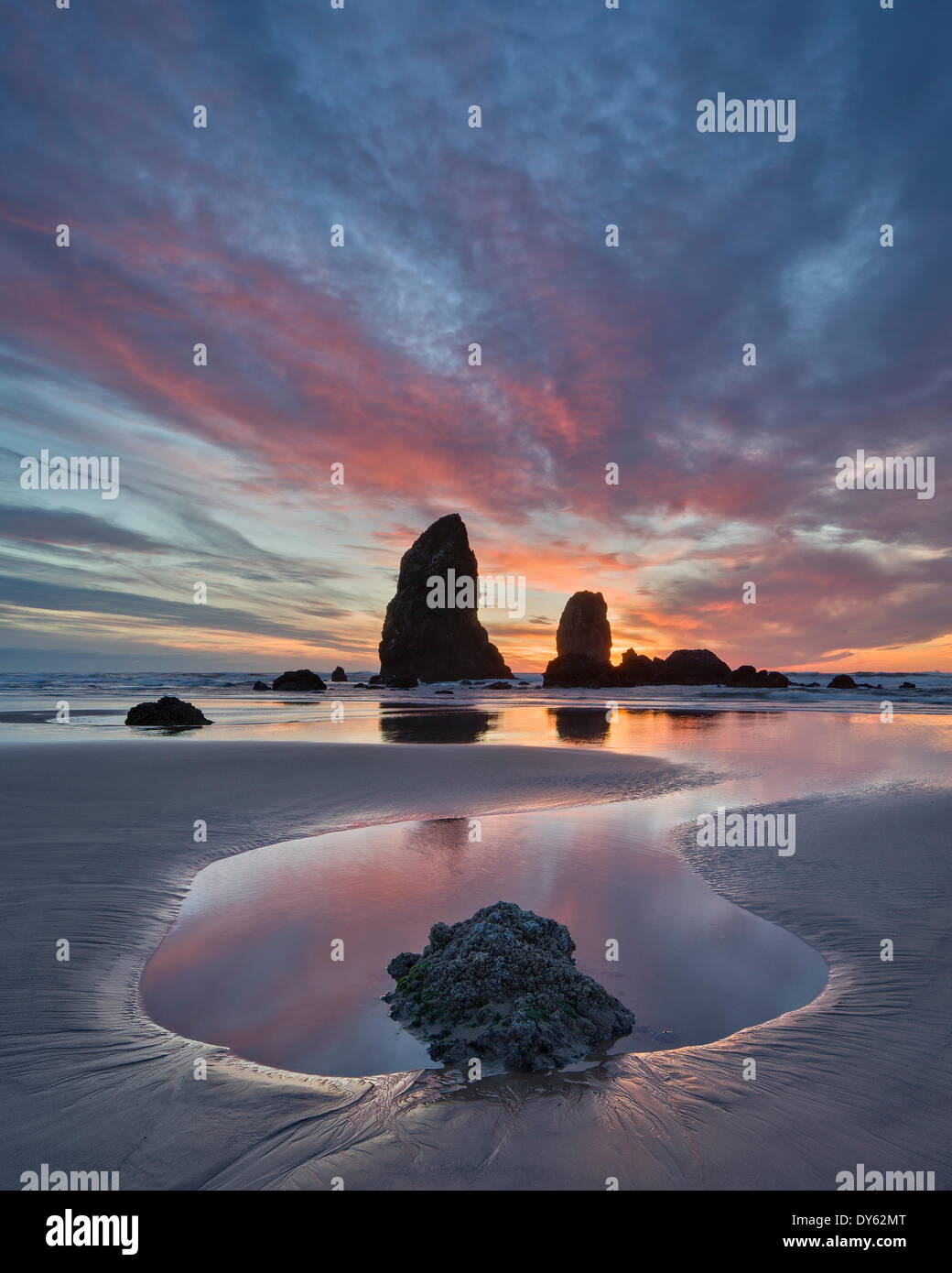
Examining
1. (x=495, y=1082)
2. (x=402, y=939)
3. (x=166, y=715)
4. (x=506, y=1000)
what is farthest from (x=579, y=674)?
(x=495, y=1082)

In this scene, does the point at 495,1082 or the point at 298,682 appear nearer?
the point at 495,1082

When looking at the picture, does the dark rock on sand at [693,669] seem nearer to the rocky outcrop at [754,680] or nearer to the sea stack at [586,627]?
the rocky outcrop at [754,680]

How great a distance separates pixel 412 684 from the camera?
80.5 metres

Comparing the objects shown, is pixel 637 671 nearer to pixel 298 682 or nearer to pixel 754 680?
pixel 754 680

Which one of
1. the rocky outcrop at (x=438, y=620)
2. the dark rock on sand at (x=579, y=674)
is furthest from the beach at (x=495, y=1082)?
the rocky outcrop at (x=438, y=620)

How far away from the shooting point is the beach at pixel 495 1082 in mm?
2682

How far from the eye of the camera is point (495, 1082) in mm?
3230

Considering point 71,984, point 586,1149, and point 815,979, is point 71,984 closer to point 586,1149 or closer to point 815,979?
point 586,1149

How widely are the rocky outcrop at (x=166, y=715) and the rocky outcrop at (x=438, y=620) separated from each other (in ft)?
215

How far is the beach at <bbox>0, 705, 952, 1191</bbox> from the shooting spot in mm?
2682

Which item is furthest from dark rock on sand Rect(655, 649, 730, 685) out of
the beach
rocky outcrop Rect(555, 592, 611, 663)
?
the beach

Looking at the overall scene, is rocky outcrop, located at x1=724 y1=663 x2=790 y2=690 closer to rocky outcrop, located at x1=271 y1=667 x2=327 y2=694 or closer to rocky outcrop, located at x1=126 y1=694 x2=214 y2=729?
rocky outcrop, located at x1=271 y1=667 x2=327 y2=694

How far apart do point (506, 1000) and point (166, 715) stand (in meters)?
23.7
